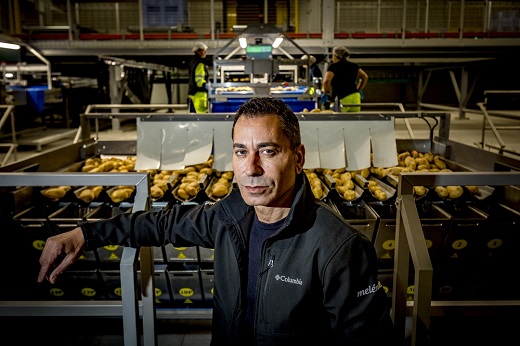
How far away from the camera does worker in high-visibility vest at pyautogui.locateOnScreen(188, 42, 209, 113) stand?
7778 millimetres

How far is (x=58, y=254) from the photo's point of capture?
5.27ft

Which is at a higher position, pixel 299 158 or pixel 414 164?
pixel 299 158

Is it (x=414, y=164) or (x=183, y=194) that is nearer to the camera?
(x=183, y=194)

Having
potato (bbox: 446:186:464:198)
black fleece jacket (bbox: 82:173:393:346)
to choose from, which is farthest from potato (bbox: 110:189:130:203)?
potato (bbox: 446:186:464:198)

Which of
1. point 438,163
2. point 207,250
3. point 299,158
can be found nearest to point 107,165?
point 207,250

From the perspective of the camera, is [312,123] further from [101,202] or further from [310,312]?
[310,312]

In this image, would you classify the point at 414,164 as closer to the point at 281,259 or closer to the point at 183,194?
the point at 183,194

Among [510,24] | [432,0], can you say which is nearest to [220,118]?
[510,24]

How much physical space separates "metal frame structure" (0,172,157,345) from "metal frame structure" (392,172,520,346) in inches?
40.6

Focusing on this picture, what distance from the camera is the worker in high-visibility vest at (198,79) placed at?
778 centimetres

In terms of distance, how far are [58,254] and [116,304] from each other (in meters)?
0.39

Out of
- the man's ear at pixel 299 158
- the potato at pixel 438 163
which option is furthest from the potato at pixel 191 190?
A: the potato at pixel 438 163

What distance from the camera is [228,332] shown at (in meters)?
1.48

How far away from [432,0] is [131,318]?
57.1ft
